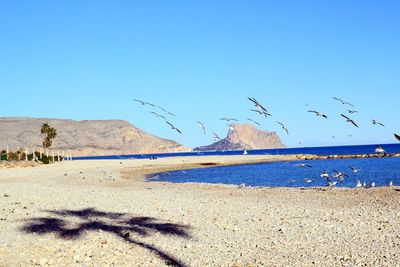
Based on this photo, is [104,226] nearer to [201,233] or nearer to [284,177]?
[201,233]

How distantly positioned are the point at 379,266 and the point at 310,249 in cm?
218

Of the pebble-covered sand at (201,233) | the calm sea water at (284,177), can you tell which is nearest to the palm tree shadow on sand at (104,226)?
the pebble-covered sand at (201,233)

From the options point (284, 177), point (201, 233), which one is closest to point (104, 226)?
point (201, 233)

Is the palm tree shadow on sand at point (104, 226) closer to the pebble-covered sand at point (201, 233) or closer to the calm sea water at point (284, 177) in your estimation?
the pebble-covered sand at point (201, 233)

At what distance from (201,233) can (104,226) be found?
149 inches

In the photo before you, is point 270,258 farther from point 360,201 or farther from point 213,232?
point 360,201

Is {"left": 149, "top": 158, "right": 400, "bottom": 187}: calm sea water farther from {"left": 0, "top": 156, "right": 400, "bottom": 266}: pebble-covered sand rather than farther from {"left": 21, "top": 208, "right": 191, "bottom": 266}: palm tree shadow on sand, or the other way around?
A: {"left": 21, "top": 208, "right": 191, "bottom": 266}: palm tree shadow on sand

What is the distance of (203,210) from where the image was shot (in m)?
20.0

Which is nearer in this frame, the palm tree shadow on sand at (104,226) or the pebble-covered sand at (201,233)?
the pebble-covered sand at (201,233)

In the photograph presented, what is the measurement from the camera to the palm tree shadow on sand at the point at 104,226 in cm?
1559

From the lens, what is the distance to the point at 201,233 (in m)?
15.5

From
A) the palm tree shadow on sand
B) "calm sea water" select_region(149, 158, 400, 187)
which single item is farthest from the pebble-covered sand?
"calm sea water" select_region(149, 158, 400, 187)

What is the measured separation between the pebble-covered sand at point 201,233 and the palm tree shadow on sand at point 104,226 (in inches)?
1.3

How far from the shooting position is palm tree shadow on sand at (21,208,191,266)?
15586mm
